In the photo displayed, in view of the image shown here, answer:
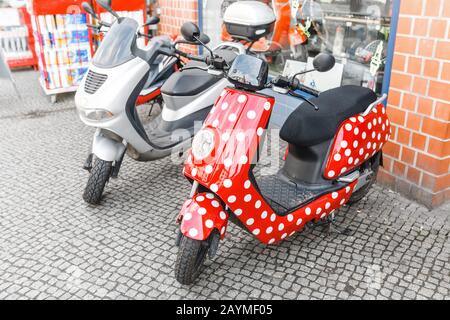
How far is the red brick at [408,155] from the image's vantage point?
338 centimetres

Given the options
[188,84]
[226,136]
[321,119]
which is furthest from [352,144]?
[188,84]

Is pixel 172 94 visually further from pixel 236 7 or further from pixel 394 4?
pixel 394 4

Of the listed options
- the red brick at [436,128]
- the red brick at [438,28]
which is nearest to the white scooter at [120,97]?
the red brick at [438,28]

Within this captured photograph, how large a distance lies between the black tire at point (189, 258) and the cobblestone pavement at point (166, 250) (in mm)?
103

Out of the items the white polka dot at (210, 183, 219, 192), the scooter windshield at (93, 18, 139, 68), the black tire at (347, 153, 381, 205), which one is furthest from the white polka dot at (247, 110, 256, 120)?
the scooter windshield at (93, 18, 139, 68)

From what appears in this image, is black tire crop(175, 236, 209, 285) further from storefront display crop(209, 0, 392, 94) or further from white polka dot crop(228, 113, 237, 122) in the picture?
storefront display crop(209, 0, 392, 94)

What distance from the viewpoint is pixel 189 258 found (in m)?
2.34

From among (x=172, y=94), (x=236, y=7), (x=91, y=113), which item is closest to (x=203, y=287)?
(x=91, y=113)

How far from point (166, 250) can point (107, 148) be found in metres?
0.92

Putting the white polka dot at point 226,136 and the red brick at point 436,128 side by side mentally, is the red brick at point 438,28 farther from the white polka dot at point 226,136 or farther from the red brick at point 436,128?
the white polka dot at point 226,136

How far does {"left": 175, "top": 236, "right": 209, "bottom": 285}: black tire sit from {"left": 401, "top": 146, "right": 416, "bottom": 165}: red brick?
1.83 metres

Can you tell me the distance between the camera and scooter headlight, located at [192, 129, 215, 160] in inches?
94.2

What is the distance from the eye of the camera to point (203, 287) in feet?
8.23
